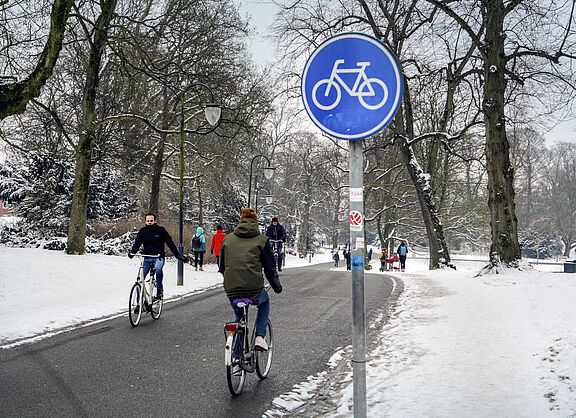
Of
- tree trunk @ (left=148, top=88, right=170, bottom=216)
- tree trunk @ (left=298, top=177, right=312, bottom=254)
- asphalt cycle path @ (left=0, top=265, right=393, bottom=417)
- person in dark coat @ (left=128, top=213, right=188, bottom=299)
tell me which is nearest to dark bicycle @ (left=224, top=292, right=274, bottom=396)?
asphalt cycle path @ (left=0, top=265, right=393, bottom=417)

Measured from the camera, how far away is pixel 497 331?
7.17m

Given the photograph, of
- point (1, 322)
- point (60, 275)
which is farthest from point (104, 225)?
point (1, 322)

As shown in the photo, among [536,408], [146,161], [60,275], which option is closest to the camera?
[536,408]

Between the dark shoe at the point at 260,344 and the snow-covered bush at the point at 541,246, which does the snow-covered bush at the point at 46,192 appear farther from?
the snow-covered bush at the point at 541,246

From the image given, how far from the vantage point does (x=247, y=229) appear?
5.19 metres

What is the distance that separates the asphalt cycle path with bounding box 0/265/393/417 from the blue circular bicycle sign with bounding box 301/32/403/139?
2786 mm

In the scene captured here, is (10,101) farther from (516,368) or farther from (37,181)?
(37,181)

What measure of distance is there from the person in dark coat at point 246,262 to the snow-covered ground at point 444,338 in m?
1.12

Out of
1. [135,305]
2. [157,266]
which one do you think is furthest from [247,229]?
[157,266]

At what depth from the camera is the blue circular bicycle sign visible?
10.7 ft

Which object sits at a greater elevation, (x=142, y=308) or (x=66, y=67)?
(x=66, y=67)

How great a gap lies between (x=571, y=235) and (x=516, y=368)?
65.1 metres

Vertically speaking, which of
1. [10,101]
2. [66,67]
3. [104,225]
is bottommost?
[104,225]

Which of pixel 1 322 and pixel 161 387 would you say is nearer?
pixel 161 387
